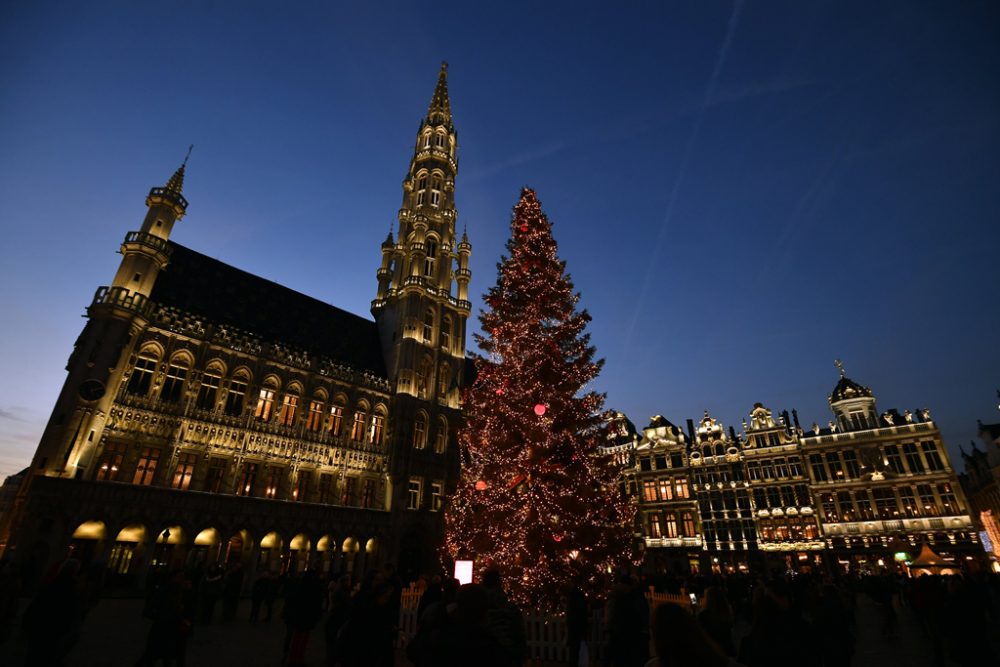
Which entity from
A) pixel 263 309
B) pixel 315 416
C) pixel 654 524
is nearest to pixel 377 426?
pixel 315 416

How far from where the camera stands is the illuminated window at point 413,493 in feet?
104

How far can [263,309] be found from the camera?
33.4 meters

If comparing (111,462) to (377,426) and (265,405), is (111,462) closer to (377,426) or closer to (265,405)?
(265,405)

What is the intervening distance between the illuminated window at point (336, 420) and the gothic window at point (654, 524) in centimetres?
3020

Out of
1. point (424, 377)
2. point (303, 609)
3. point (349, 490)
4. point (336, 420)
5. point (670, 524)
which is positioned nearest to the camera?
point (303, 609)

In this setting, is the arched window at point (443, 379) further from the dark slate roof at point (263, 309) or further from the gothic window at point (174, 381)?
the gothic window at point (174, 381)

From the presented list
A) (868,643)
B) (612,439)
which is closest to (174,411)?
(612,439)

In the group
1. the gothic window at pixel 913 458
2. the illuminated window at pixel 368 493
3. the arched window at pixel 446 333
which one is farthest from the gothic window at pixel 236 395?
the gothic window at pixel 913 458

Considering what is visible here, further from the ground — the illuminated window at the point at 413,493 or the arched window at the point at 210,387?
the arched window at the point at 210,387

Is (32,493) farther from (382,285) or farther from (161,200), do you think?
(382,285)

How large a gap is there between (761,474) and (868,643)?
104 feet

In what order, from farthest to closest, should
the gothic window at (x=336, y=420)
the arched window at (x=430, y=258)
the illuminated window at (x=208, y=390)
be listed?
the arched window at (x=430, y=258), the gothic window at (x=336, y=420), the illuminated window at (x=208, y=390)

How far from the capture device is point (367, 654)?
5.66 m

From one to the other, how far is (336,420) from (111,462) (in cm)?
1175
